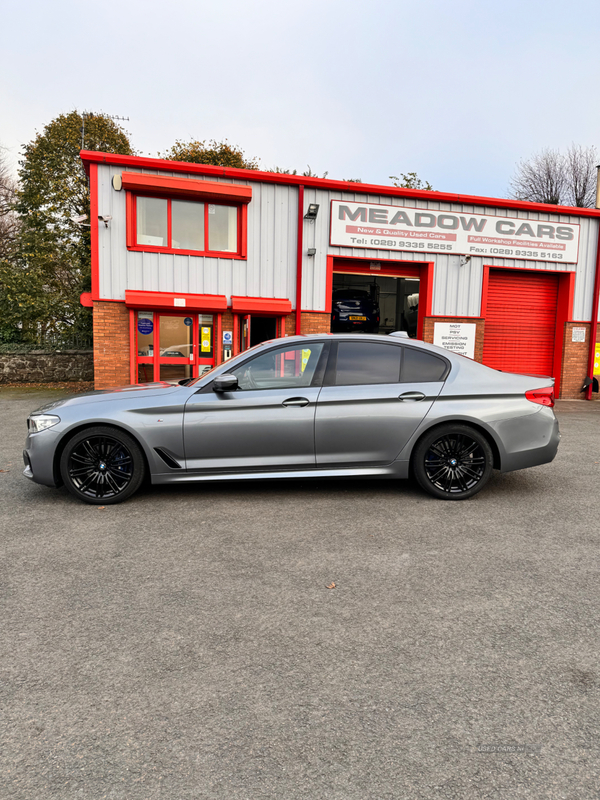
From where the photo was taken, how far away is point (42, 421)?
15.6 ft

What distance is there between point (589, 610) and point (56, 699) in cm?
272

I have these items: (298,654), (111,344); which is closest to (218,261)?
(111,344)

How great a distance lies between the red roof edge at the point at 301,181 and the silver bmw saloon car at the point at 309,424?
29.5 ft

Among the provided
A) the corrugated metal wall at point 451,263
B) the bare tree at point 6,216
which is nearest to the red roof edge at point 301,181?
the corrugated metal wall at point 451,263

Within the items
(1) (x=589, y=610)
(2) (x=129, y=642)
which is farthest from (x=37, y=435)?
(1) (x=589, y=610)

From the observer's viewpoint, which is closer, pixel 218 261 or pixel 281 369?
pixel 281 369

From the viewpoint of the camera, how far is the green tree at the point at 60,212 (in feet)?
67.5

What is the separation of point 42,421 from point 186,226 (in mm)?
9369

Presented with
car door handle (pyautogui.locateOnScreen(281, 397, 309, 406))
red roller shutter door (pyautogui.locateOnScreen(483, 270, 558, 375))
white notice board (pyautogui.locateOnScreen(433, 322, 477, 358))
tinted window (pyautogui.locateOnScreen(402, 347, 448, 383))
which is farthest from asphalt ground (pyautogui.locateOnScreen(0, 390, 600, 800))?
red roller shutter door (pyautogui.locateOnScreen(483, 270, 558, 375))

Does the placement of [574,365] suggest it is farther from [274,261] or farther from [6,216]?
[6,216]

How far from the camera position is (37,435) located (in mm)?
4750

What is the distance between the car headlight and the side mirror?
1417 mm

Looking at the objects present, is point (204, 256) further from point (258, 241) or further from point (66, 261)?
point (66, 261)

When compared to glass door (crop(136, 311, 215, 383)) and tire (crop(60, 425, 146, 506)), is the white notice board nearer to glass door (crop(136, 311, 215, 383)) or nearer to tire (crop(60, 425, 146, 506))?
glass door (crop(136, 311, 215, 383))
